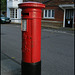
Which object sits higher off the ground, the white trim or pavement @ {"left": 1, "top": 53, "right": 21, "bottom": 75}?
the white trim

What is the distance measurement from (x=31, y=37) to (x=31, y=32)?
10 centimetres

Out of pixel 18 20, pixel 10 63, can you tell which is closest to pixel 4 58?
pixel 10 63

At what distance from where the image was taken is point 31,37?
123 inches

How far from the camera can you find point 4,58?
5805 mm

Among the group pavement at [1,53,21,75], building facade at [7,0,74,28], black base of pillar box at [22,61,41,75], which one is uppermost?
building facade at [7,0,74,28]

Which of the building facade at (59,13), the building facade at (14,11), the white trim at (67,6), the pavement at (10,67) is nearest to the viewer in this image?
the pavement at (10,67)

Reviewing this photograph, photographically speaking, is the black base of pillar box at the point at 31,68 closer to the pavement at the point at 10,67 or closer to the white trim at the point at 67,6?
the pavement at the point at 10,67

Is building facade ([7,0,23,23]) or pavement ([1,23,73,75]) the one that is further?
building facade ([7,0,23,23])

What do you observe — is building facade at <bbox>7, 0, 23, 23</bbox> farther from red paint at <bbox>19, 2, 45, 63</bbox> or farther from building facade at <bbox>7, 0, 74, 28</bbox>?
red paint at <bbox>19, 2, 45, 63</bbox>

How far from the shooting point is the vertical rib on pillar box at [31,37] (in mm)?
3074

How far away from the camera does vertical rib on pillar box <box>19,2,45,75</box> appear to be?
3.07m

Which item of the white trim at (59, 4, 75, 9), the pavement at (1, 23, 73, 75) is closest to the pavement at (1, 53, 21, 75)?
the pavement at (1, 23, 73, 75)

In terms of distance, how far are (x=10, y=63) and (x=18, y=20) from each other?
23542 mm

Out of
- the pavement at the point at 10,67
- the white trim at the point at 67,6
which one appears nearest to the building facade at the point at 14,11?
the white trim at the point at 67,6
